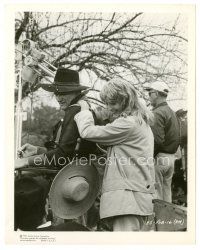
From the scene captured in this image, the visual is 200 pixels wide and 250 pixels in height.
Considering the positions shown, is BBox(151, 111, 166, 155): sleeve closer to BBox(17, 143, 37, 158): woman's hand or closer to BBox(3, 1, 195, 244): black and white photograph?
BBox(3, 1, 195, 244): black and white photograph

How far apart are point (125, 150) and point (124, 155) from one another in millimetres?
49

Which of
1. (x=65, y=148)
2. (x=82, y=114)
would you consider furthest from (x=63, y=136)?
(x=82, y=114)

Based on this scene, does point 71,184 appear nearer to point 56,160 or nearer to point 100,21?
point 56,160

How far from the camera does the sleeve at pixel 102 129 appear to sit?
136 inches

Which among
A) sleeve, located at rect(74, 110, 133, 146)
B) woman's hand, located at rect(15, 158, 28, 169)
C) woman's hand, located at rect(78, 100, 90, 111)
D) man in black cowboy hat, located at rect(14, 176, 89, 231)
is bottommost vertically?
man in black cowboy hat, located at rect(14, 176, 89, 231)

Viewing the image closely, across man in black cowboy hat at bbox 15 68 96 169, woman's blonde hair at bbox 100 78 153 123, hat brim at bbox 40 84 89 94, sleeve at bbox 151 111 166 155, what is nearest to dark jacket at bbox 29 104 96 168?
man in black cowboy hat at bbox 15 68 96 169

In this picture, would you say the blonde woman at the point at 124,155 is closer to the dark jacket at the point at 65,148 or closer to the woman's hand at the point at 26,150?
the dark jacket at the point at 65,148

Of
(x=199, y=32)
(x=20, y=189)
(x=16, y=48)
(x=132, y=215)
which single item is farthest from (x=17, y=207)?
(x=199, y=32)

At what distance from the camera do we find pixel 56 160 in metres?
3.58

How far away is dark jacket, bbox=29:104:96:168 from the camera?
353 centimetres

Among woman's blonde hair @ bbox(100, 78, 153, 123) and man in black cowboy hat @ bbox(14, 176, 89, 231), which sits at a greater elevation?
woman's blonde hair @ bbox(100, 78, 153, 123)

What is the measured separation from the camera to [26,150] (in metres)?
3.68

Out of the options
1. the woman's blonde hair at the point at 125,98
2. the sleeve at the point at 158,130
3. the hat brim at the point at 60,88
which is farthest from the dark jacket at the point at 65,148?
the sleeve at the point at 158,130

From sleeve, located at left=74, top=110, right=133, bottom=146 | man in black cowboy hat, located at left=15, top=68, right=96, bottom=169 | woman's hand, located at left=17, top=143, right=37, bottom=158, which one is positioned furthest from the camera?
woman's hand, located at left=17, top=143, right=37, bottom=158
